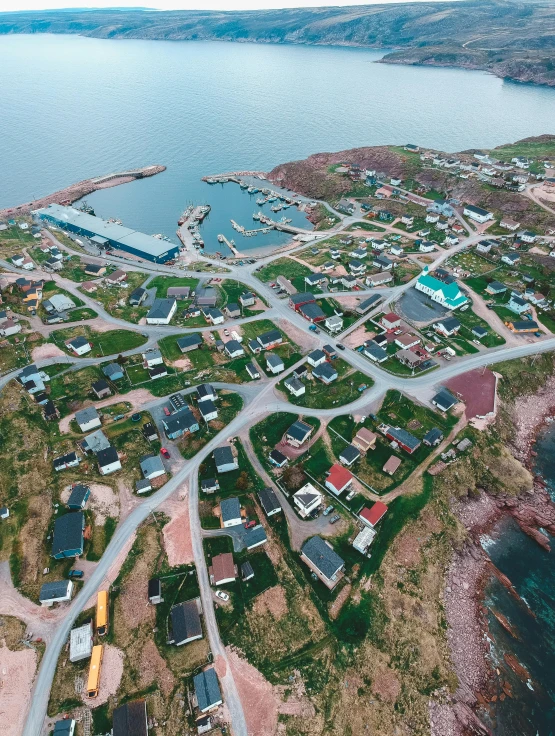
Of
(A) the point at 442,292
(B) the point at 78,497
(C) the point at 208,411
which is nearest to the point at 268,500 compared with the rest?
(C) the point at 208,411

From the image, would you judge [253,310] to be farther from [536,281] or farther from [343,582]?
[536,281]

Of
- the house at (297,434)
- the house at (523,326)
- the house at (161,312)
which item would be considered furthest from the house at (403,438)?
the house at (161,312)

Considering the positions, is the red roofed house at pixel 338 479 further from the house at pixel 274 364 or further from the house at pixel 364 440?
the house at pixel 274 364

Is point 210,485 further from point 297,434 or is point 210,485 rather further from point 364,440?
point 364,440

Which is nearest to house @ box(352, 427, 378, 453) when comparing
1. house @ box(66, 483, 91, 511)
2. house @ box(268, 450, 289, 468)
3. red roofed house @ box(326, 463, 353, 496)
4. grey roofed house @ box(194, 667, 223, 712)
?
red roofed house @ box(326, 463, 353, 496)

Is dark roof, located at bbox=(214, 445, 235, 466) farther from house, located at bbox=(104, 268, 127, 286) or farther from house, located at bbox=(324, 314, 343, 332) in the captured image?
house, located at bbox=(104, 268, 127, 286)

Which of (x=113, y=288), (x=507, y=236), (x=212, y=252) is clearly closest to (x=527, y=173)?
(x=507, y=236)
